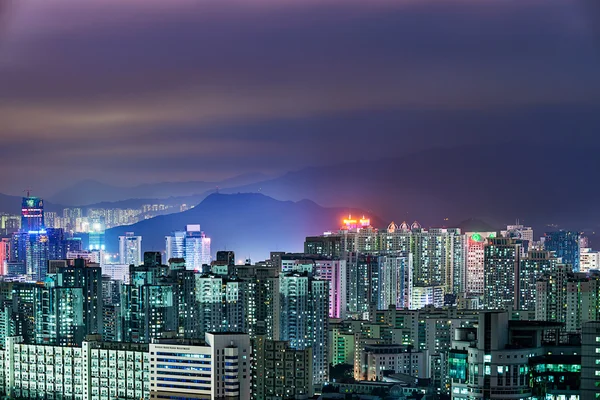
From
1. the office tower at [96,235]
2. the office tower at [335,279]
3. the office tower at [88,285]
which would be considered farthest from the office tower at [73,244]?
the office tower at [335,279]

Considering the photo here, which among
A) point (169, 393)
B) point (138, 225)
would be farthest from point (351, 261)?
point (169, 393)

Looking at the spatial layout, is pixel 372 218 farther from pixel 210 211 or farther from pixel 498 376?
pixel 498 376

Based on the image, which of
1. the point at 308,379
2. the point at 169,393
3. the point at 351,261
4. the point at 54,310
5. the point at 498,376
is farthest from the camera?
the point at 351,261

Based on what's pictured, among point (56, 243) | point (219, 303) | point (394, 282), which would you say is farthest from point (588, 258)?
point (56, 243)

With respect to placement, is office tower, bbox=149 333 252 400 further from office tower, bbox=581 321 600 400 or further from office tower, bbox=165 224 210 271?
office tower, bbox=165 224 210 271

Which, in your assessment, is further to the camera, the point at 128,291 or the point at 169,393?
the point at 128,291

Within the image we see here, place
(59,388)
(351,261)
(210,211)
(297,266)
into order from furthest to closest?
(210,211)
(351,261)
(297,266)
(59,388)

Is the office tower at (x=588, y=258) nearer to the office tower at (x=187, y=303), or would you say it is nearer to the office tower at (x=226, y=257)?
the office tower at (x=226, y=257)
